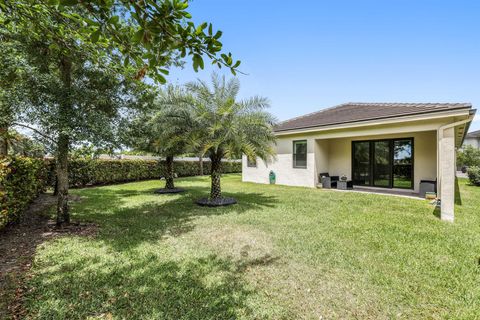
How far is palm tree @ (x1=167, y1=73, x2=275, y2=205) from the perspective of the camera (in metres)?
8.08

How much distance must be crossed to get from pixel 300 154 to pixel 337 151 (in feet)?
7.92

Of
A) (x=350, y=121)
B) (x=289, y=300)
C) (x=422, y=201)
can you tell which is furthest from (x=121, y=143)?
(x=422, y=201)

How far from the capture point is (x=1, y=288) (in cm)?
314

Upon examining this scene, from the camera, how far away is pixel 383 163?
12609 mm

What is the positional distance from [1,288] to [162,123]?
6.18 metres

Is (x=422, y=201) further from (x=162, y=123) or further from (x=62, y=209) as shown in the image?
(x=62, y=209)

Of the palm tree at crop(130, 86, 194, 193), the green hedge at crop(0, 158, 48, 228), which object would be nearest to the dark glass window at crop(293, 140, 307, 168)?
the palm tree at crop(130, 86, 194, 193)

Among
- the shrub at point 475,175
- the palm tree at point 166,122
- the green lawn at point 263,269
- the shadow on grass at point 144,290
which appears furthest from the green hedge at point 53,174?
the shrub at point 475,175

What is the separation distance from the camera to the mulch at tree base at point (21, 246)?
2.89 m

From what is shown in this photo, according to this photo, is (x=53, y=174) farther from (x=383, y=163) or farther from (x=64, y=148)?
(x=383, y=163)

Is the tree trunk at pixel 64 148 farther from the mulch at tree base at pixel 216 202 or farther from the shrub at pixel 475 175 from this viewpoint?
the shrub at pixel 475 175

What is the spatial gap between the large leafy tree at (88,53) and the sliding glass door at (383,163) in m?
12.0

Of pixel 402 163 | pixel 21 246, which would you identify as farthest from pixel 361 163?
pixel 21 246

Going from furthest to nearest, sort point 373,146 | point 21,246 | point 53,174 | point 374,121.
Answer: point 373,146
point 53,174
point 374,121
point 21,246
